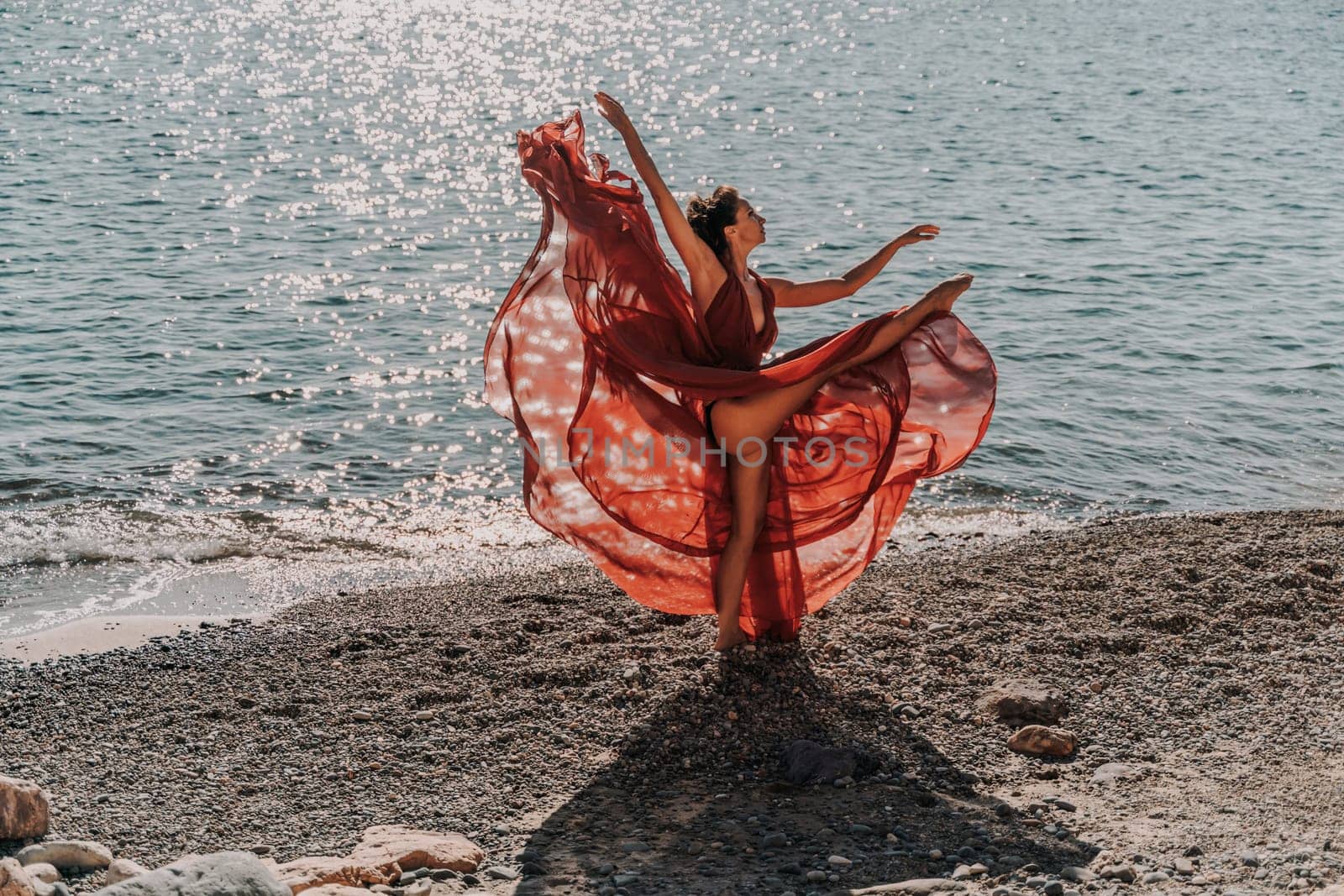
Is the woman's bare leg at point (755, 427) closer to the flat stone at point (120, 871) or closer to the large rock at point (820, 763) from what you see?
the large rock at point (820, 763)

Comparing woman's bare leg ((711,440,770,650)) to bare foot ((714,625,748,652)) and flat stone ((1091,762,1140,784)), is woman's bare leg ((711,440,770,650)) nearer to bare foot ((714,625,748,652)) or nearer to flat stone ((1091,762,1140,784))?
bare foot ((714,625,748,652))

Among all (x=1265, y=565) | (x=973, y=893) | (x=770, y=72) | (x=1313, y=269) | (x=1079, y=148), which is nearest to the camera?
(x=973, y=893)

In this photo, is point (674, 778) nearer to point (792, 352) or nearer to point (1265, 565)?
point (792, 352)

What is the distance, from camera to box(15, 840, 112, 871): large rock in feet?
17.4

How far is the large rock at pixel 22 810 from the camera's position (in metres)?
5.51

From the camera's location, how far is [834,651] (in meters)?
7.27

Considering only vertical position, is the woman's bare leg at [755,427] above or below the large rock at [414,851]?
above

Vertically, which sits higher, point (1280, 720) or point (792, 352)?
point (792, 352)

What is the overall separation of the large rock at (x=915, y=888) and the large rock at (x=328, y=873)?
172 centimetres

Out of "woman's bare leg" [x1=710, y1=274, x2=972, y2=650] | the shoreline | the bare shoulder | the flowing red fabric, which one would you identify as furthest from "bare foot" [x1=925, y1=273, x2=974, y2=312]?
the shoreline

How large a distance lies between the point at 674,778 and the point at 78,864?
97.7 inches

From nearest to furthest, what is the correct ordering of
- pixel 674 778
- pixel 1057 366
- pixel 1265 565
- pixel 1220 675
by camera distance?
pixel 674 778 → pixel 1220 675 → pixel 1265 565 → pixel 1057 366

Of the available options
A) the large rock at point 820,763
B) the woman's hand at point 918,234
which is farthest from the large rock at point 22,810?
the woman's hand at point 918,234

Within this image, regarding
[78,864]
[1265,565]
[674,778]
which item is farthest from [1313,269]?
[78,864]
